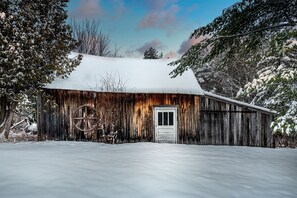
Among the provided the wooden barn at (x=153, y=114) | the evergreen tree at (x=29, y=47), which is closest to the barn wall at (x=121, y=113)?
the wooden barn at (x=153, y=114)

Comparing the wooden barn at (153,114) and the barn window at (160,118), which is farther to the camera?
the barn window at (160,118)

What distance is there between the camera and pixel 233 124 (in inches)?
632

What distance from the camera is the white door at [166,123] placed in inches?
Answer: 627

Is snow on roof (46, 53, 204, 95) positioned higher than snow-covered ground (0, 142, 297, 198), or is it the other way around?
snow on roof (46, 53, 204, 95)

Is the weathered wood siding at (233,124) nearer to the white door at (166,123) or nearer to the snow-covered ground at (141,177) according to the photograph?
the white door at (166,123)

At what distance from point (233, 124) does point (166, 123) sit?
3.58 metres

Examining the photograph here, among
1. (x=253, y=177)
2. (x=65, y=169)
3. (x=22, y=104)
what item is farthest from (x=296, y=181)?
(x=22, y=104)

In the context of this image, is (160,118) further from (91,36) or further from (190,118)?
(91,36)

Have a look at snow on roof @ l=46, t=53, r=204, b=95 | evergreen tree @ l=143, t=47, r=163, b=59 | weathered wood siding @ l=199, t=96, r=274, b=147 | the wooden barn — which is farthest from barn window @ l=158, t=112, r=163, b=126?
evergreen tree @ l=143, t=47, r=163, b=59

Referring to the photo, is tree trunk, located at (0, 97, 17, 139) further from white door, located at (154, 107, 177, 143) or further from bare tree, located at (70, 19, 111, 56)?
bare tree, located at (70, 19, 111, 56)

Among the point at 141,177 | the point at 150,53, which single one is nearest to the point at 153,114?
the point at 141,177

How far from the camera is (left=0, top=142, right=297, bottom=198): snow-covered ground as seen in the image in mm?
4227

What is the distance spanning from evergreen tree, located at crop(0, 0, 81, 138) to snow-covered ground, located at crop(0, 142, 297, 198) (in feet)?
22.8

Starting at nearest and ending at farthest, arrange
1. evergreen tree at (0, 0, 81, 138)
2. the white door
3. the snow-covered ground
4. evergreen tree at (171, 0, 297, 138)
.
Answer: the snow-covered ground < evergreen tree at (171, 0, 297, 138) < evergreen tree at (0, 0, 81, 138) < the white door
